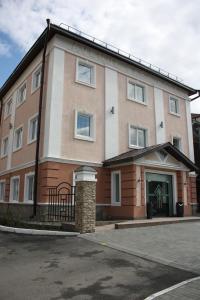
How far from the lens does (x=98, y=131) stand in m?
16.6

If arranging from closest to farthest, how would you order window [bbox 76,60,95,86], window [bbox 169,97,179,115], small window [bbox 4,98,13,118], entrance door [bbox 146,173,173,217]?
entrance door [bbox 146,173,173,217] < window [bbox 76,60,95,86] < window [bbox 169,97,179,115] < small window [bbox 4,98,13,118]

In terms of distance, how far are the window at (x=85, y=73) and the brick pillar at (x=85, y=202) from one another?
278 inches

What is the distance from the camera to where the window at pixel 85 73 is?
16.8 metres

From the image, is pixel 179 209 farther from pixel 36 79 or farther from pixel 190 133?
pixel 36 79

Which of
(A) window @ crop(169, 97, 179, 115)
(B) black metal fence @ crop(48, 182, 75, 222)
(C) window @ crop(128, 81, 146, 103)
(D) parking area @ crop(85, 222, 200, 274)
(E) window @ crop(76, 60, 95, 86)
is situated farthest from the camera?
(A) window @ crop(169, 97, 179, 115)

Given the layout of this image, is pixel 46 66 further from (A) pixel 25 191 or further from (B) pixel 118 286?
(B) pixel 118 286

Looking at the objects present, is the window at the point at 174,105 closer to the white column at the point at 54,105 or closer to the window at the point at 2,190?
the white column at the point at 54,105

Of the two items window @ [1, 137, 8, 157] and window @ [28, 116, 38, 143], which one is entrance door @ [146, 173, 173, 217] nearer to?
window @ [28, 116, 38, 143]

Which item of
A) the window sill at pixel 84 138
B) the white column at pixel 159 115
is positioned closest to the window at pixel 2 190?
the window sill at pixel 84 138

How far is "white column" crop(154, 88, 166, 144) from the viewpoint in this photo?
19.6 meters

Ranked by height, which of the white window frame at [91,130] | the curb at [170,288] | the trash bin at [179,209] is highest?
the white window frame at [91,130]

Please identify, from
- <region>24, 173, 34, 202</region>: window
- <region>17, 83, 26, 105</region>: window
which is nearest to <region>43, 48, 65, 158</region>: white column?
<region>24, 173, 34, 202</region>: window

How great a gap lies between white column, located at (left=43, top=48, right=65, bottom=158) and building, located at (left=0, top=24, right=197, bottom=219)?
1.9 inches

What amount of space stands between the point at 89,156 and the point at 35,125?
3.73 meters
